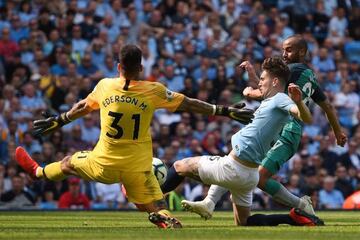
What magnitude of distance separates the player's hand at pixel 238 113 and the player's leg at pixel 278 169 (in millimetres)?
1370

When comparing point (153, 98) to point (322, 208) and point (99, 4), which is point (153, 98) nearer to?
point (322, 208)

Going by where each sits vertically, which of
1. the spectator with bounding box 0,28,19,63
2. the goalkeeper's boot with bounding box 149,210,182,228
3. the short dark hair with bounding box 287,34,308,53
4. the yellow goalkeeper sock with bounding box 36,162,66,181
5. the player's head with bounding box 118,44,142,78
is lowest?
the spectator with bounding box 0,28,19,63

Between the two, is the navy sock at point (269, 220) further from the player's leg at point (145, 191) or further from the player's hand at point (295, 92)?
the player's hand at point (295, 92)

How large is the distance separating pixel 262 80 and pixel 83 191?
916 cm

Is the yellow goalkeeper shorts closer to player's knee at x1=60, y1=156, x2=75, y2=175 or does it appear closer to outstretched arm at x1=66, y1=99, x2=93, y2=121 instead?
player's knee at x1=60, y1=156, x2=75, y2=175

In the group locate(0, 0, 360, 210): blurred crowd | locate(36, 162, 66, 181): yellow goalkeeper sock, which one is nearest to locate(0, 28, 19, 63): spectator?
locate(0, 0, 360, 210): blurred crowd

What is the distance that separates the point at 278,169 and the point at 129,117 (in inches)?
89.8

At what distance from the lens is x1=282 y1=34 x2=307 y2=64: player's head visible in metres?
13.1

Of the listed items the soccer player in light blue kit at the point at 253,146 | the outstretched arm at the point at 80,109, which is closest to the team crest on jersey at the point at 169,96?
the soccer player in light blue kit at the point at 253,146

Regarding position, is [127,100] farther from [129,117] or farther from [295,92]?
[295,92]

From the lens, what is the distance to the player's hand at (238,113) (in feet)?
37.6

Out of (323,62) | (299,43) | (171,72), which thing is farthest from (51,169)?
Answer: (323,62)

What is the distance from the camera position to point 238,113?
11461mm

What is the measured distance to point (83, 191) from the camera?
2055cm
